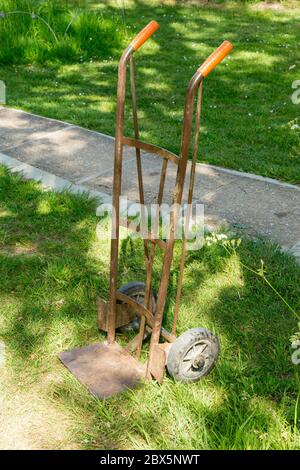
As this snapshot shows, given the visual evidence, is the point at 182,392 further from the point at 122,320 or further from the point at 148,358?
the point at 122,320

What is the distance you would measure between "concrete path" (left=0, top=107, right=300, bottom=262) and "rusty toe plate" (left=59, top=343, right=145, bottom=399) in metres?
1.35

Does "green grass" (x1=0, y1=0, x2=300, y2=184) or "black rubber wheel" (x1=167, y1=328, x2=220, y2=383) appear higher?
"black rubber wheel" (x1=167, y1=328, x2=220, y2=383)

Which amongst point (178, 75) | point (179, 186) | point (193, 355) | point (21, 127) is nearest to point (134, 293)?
point (193, 355)

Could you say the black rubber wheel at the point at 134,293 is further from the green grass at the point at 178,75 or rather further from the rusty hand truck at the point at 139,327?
the green grass at the point at 178,75

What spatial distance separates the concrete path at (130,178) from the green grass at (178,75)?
0.26 metres

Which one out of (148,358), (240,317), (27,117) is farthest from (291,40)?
(148,358)

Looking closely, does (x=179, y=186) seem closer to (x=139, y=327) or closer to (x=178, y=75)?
(x=139, y=327)

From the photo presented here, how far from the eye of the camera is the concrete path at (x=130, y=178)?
4367 millimetres

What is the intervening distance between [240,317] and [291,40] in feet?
22.6

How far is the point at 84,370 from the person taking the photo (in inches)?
118

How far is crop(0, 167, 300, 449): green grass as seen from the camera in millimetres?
2635
